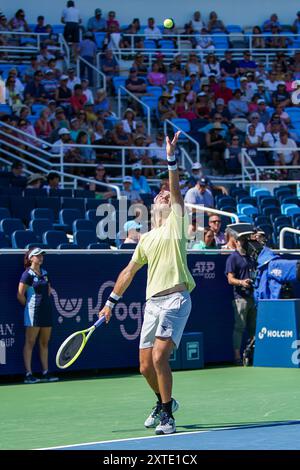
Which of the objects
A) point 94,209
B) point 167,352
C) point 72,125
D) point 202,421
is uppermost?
point 72,125

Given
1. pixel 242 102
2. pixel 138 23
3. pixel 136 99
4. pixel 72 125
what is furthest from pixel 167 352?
pixel 138 23

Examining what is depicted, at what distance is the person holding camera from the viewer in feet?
54.1

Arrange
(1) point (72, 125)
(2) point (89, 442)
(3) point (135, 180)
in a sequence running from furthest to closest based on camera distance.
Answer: (1) point (72, 125) → (3) point (135, 180) → (2) point (89, 442)

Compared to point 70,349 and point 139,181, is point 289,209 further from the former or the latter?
point 70,349

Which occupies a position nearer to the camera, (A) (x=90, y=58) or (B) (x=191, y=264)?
(B) (x=191, y=264)

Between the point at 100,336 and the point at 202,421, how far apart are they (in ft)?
18.7

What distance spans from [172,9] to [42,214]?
1401 centimetres

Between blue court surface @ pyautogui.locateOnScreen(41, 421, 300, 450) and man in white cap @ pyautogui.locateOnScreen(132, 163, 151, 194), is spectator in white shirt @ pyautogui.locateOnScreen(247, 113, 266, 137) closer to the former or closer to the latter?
man in white cap @ pyautogui.locateOnScreen(132, 163, 151, 194)

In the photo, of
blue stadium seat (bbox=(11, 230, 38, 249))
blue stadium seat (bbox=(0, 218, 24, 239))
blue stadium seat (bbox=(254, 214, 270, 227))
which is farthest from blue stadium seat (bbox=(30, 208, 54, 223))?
blue stadium seat (bbox=(254, 214, 270, 227))

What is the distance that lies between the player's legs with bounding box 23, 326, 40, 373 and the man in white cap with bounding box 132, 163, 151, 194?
7.18 meters

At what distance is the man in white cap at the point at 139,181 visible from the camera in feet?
70.1

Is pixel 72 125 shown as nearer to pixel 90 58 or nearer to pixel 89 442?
pixel 90 58

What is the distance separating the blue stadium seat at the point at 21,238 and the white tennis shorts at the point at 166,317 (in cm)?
693

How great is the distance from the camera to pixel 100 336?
15594mm
